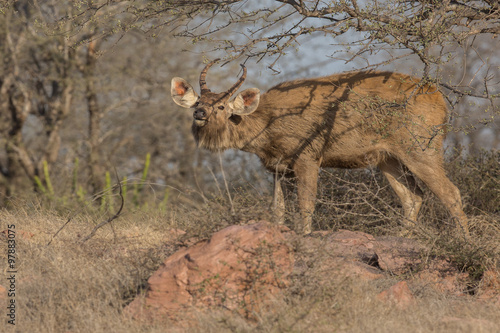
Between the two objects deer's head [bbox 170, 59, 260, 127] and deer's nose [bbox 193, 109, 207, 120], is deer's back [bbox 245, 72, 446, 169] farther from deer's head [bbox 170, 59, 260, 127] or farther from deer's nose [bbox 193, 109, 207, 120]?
deer's nose [bbox 193, 109, 207, 120]

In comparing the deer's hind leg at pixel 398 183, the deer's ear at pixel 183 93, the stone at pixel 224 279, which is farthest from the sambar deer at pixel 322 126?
the stone at pixel 224 279

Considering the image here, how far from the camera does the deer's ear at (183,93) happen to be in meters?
7.91

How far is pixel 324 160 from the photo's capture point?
804 centimetres

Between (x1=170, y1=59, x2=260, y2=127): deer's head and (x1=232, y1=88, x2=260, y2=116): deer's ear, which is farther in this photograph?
(x1=232, y1=88, x2=260, y2=116): deer's ear

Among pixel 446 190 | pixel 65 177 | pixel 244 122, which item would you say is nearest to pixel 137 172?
pixel 65 177

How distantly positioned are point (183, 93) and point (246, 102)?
83 centimetres

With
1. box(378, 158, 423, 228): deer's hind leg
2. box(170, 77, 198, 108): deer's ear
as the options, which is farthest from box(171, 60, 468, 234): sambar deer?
box(378, 158, 423, 228): deer's hind leg

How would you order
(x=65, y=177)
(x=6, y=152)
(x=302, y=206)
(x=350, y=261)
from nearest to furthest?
(x=350, y=261), (x=302, y=206), (x=65, y=177), (x=6, y=152)

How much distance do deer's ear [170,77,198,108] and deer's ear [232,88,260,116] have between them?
0.53 metres

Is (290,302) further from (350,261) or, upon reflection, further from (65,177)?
(65,177)

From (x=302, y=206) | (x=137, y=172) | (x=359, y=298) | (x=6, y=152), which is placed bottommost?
(x=137, y=172)

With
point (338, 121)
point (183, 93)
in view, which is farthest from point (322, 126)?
point (183, 93)

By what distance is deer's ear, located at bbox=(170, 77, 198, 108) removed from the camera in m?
7.91

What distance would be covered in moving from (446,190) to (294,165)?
6.16 feet
